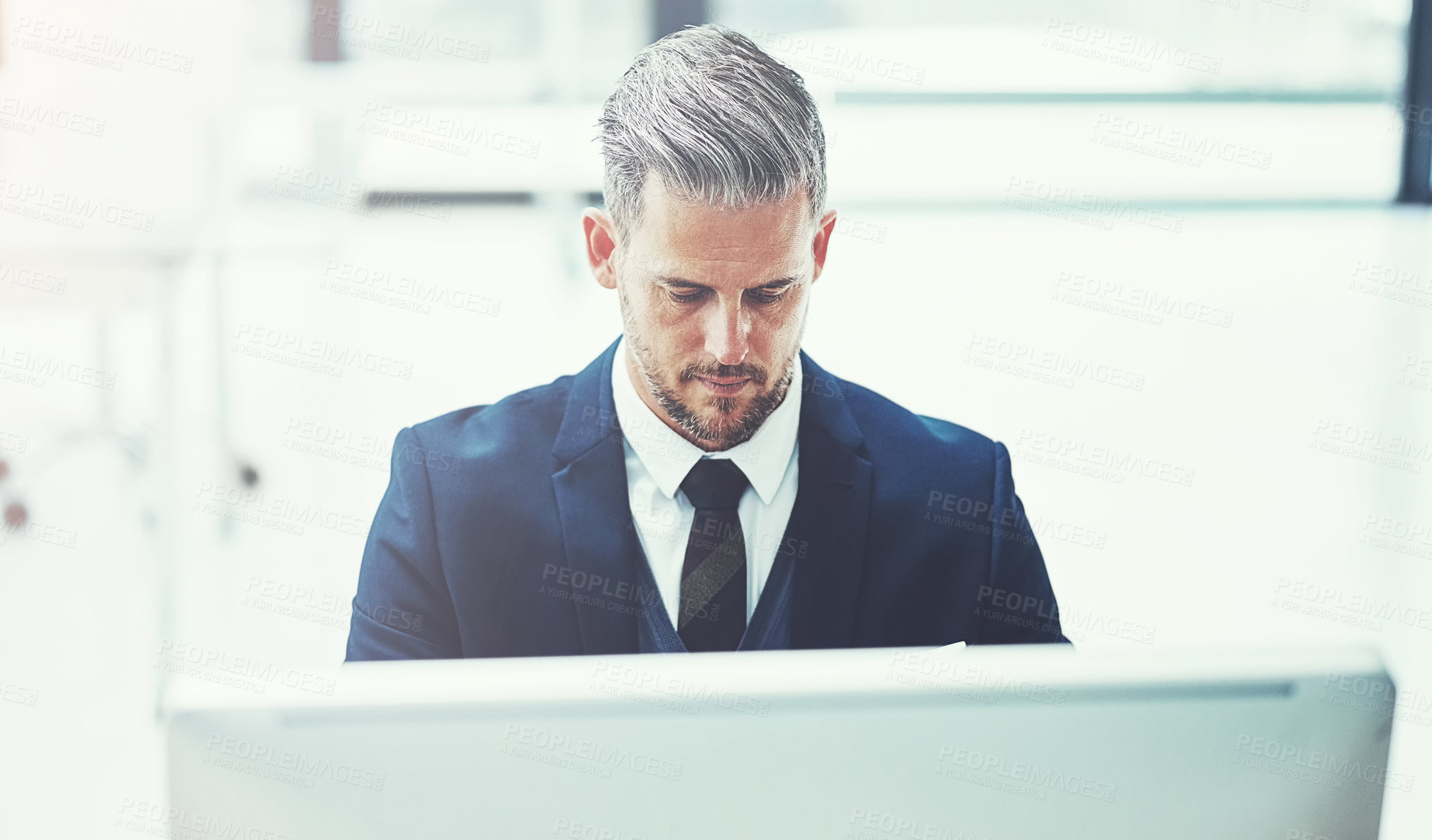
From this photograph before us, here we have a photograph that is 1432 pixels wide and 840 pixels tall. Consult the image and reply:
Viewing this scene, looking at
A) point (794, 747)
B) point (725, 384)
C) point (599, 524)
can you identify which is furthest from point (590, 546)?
point (794, 747)

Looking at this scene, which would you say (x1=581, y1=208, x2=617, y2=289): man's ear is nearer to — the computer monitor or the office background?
the office background

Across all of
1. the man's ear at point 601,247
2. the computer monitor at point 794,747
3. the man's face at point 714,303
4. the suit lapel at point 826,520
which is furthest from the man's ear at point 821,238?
the computer monitor at point 794,747

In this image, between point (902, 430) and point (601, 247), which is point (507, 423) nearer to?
point (601, 247)

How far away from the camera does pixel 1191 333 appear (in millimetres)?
2021

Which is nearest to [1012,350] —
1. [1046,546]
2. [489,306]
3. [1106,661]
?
[1046,546]

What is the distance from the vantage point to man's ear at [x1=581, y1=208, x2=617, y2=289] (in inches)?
53.2

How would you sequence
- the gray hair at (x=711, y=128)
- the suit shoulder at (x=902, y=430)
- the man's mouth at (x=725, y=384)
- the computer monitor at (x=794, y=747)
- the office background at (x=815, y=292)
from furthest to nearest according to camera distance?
the office background at (x=815, y=292)
the suit shoulder at (x=902, y=430)
the man's mouth at (x=725, y=384)
the gray hair at (x=711, y=128)
the computer monitor at (x=794, y=747)

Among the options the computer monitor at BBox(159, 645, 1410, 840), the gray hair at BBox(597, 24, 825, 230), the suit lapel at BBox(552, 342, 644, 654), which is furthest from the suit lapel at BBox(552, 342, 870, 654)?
the computer monitor at BBox(159, 645, 1410, 840)

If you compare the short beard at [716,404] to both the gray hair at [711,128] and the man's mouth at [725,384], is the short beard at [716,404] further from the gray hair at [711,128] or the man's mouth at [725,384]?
the gray hair at [711,128]

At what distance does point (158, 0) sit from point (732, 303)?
4.54ft

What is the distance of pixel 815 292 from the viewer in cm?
162

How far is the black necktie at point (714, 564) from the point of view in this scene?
1.36 meters

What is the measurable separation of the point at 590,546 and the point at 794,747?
0.78m

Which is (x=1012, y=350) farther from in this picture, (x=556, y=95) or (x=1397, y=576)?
(x=1397, y=576)
